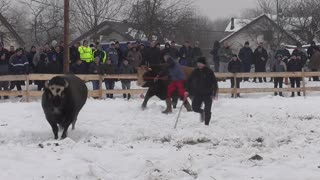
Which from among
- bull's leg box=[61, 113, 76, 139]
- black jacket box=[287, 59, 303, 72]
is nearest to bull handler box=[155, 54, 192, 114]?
bull's leg box=[61, 113, 76, 139]

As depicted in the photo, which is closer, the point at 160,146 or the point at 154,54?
→ the point at 160,146

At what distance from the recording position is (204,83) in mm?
12477

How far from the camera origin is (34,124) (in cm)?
1251

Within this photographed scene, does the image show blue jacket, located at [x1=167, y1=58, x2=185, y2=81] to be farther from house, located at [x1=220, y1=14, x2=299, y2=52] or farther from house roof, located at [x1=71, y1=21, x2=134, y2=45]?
house, located at [x1=220, y1=14, x2=299, y2=52]

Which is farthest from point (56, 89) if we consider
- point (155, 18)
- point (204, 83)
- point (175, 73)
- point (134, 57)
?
point (155, 18)

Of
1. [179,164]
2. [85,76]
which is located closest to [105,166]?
[179,164]

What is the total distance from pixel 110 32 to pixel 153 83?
38.4m

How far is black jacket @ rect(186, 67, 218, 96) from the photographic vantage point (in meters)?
12.5

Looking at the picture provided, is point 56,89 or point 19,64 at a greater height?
point 19,64

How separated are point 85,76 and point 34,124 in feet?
21.8

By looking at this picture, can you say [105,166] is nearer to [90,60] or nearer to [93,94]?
[93,94]

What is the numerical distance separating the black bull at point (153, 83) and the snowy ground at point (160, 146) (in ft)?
1.37

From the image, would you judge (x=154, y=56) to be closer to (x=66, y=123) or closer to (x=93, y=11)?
(x=66, y=123)

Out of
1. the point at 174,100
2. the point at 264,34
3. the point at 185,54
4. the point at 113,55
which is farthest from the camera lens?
the point at 264,34
